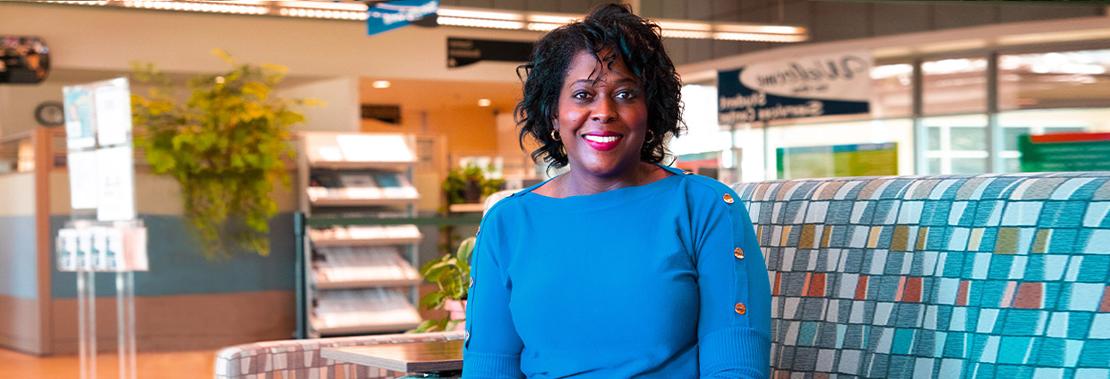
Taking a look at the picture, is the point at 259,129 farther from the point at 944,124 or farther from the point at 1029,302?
the point at 1029,302

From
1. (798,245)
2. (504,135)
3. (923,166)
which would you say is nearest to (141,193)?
(923,166)

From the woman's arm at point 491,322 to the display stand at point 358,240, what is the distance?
21.8 feet

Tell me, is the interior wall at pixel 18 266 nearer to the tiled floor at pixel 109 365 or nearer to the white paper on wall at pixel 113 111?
the tiled floor at pixel 109 365

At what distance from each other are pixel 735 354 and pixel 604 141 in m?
0.32

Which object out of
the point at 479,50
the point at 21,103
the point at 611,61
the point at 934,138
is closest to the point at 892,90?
the point at 934,138

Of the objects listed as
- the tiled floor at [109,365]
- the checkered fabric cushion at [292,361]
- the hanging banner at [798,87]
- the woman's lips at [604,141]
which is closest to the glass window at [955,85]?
the hanging banner at [798,87]

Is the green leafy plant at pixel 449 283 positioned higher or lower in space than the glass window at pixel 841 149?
lower

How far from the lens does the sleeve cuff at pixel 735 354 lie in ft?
4.90

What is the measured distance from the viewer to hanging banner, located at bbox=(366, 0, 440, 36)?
794cm

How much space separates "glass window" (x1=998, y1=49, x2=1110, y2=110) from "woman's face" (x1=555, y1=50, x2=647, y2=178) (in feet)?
30.5

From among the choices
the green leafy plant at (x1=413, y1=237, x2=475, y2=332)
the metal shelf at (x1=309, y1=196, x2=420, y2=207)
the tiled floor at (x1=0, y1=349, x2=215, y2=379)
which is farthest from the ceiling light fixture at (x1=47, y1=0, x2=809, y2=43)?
the green leafy plant at (x1=413, y1=237, x2=475, y2=332)

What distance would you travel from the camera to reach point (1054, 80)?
33.8ft

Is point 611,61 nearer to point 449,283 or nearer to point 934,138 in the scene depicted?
point 449,283

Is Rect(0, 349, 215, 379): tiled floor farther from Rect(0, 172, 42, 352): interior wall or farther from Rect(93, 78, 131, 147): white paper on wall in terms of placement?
Rect(93, 78, 131, 147): white paper on wall
